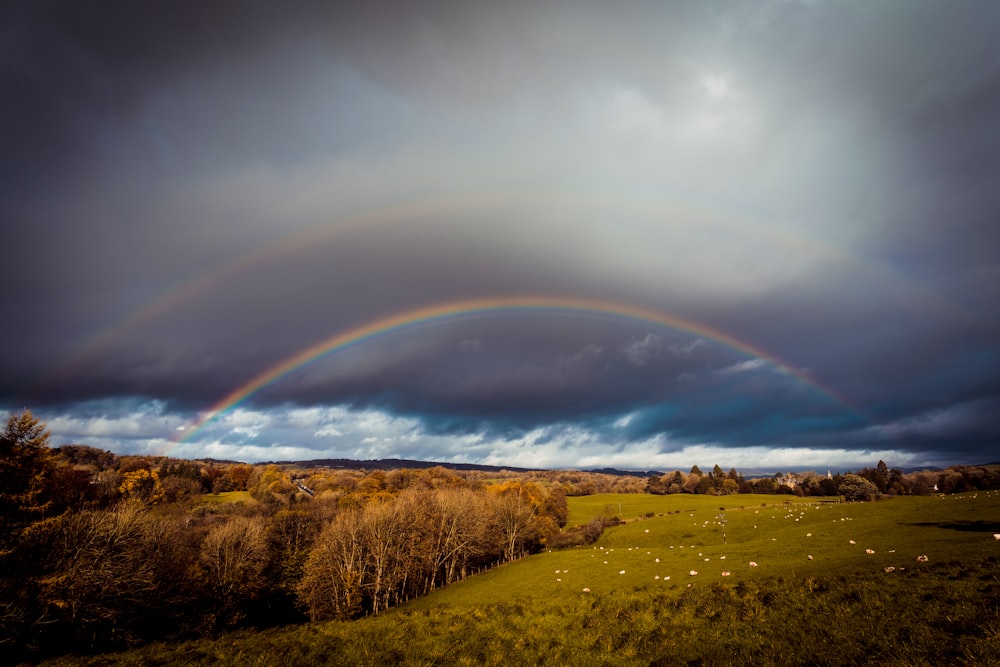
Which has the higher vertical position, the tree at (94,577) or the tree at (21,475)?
the tree at (21,475)

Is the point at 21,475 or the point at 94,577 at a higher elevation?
the point at 21,475

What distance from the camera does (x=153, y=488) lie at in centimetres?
9938

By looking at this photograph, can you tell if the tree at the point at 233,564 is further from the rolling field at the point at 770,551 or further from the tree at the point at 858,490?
the tree at the point at 858,490

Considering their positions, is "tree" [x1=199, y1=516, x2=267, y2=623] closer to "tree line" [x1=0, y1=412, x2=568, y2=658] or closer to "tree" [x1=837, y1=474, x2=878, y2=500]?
"tree line" [x1=0, y1=412, x2=568, y2=658]

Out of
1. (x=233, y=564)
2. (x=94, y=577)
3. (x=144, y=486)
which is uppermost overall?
(x=94, y=577)

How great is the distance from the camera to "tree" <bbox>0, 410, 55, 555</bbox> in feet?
92.3

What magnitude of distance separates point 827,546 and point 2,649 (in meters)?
48.5

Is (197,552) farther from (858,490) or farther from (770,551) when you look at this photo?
(858,490)

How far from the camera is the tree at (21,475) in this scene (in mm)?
28125

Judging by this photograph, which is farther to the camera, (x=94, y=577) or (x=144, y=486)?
(x=144, y=486)

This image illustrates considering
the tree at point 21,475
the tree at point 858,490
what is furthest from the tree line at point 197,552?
the tree at point 858,490

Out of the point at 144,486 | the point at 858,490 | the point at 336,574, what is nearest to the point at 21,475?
the point at 336,574

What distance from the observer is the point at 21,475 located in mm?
29969

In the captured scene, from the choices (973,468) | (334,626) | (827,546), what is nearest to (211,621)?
(334,626)
